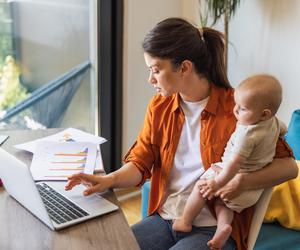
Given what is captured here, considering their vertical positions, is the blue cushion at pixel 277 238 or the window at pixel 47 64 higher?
the window at pixel 47 64

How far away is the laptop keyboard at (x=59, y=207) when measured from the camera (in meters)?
1.18

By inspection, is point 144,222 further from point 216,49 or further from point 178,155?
point 216,49

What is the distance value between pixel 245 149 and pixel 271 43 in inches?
49.2

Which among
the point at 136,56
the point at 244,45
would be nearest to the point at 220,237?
the point at 244,45

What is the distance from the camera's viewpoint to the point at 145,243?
144cm

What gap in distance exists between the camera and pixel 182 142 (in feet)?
4.90

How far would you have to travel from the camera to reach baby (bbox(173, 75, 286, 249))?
1.27 metres

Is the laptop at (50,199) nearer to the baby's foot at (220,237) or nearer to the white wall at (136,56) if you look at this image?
the baby's foot at (220,237)

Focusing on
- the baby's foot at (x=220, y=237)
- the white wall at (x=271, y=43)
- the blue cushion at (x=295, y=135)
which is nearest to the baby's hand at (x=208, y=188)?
→ the baby's foot at (x=220, y=237)

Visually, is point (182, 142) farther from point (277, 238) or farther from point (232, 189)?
point (277, 238)

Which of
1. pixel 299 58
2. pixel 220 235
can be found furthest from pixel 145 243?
pixel 299 58

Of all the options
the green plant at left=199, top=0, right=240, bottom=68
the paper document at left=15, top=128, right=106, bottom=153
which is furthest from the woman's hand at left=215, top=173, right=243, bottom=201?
the green plant at left=199, top=0, right=240, bottom=68

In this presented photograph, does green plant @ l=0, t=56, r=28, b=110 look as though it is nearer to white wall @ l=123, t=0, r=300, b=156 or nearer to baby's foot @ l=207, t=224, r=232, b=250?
white wall @ l=123, t=0, r=300, b=156

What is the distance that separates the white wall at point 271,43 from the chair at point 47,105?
0.99 meters
